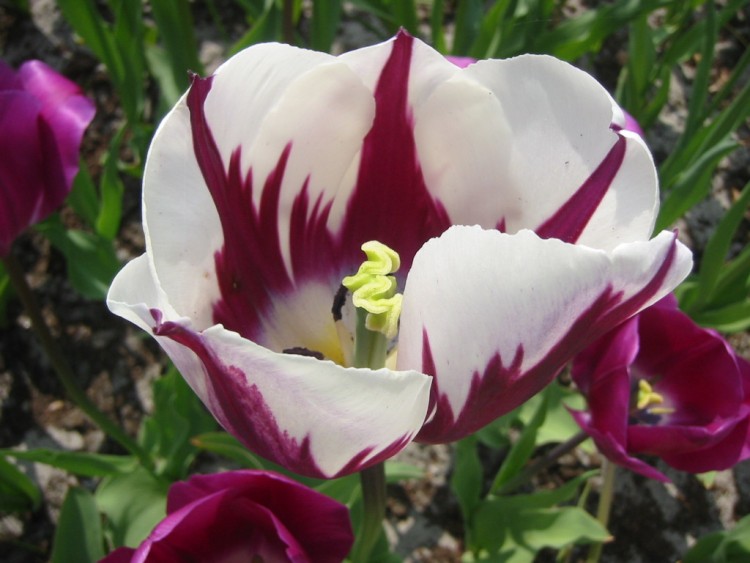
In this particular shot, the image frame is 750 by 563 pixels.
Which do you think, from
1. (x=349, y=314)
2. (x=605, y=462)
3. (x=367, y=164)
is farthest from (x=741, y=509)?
(x=367, y=164)

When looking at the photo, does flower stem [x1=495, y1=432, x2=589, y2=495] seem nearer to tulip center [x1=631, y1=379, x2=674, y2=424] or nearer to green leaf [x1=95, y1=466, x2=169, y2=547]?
tulip center [x1=631, y1=379, x2=674, y2=424]

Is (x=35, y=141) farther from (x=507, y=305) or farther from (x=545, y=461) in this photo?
(x=545, y=461)

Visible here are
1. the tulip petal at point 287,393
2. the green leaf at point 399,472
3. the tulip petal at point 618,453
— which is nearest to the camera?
the tulip petal at point 287,393

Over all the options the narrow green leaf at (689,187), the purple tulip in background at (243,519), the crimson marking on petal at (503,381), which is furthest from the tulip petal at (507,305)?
the narrow green leaf at (689,187)

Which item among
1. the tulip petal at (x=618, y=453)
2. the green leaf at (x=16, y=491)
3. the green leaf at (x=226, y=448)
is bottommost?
the green leaf at (x=16, y=491)

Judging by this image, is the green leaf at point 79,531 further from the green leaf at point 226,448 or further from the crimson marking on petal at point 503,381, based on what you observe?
the crimson marking on petal at point 503,381

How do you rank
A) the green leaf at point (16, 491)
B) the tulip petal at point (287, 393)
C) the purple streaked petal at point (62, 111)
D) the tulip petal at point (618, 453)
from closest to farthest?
the tulip petal at point (287, 393) → the tulip petal at point (618, 453) → the purple streaked petal at point (62, 111) → the green leaf at point (16, 491)

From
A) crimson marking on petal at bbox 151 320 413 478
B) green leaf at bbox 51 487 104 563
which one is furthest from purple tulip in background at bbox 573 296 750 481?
green leaf at bbox 51 487 104 563

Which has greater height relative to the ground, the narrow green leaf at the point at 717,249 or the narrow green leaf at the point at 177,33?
the narrow green leaf at the point at 177,33
